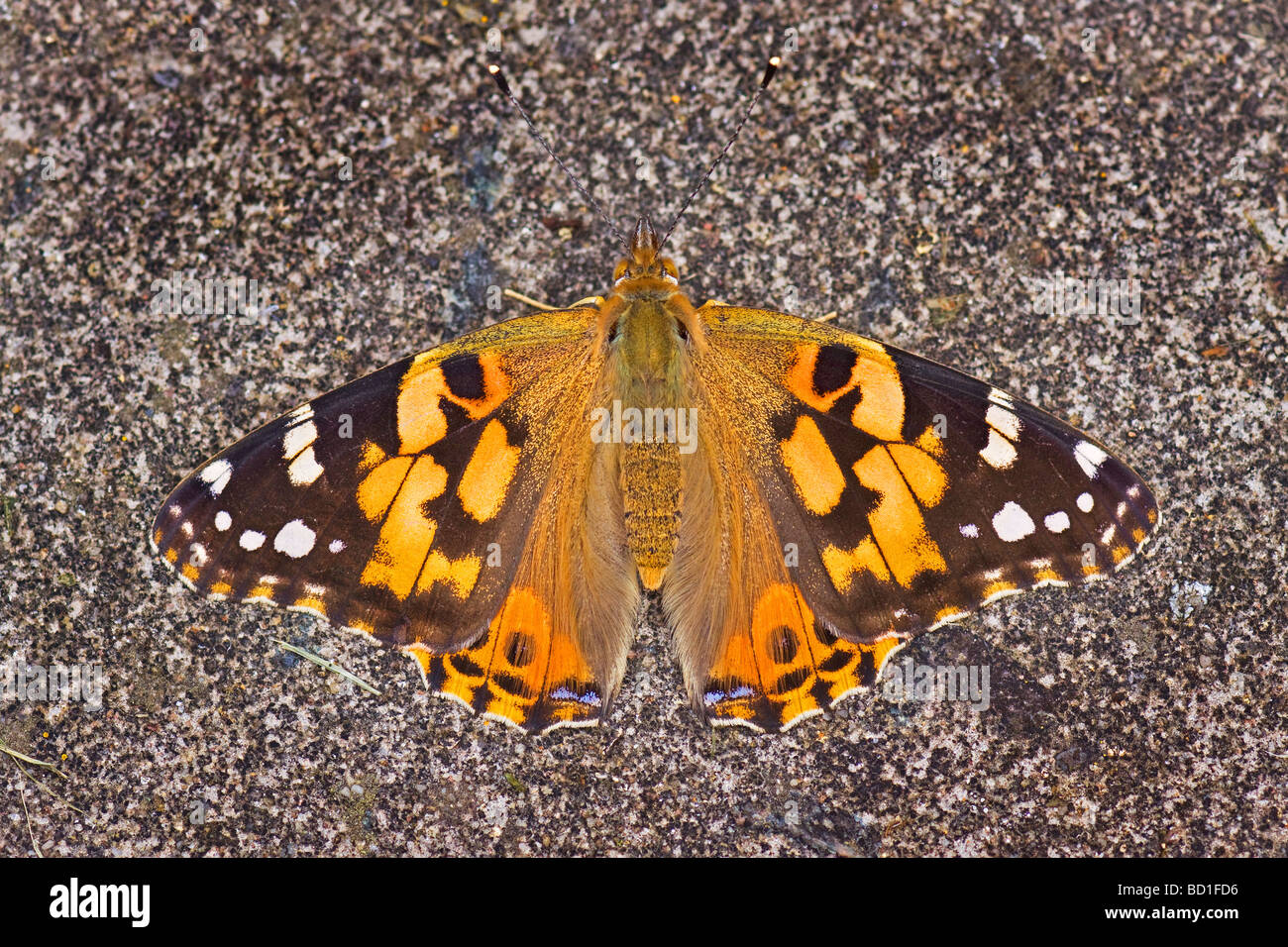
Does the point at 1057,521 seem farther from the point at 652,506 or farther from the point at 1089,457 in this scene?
the point at 652,506

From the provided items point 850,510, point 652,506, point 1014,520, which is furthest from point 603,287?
point 1014,520

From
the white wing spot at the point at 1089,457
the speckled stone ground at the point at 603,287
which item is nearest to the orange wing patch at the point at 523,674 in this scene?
the speckled stone ground at the point at 603,287

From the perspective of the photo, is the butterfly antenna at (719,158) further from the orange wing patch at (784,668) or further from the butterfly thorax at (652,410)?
the orange wing patch at (784,668)

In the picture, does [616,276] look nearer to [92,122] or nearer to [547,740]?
[547,740]

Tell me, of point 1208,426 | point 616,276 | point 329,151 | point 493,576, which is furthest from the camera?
point 329,151
